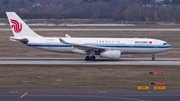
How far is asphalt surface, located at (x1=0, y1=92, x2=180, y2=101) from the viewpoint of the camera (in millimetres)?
29719

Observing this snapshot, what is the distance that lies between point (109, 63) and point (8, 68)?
1006 centimetres

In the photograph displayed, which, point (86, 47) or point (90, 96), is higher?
point (86, 47)

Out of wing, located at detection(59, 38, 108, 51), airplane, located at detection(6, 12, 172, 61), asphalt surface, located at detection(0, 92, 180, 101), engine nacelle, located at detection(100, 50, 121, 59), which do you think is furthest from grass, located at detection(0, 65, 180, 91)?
airplane, located at detection(6, 12, 172, 61)

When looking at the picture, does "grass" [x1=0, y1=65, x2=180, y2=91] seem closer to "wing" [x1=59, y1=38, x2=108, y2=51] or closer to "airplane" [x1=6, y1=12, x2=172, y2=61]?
"wing" [x1=59, y1=38, x2=108, y2=51]

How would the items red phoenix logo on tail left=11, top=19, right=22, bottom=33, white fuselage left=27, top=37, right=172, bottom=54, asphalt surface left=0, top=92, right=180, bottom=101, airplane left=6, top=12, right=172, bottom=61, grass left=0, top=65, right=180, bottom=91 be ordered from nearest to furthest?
asphalt surface left=0, top=92, right=180, bottom=101, grass left=0, top=65, right=180, bottom=91, airplane left=6, top=12, right=172, bottom=61, white fuselage left=27, top=37, right=172, bottom=54, red phoenix logo on tail left=11, top=19, right=22, bottom=33

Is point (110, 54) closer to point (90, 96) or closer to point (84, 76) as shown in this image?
point (84, 76)

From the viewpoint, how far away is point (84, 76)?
135 ft

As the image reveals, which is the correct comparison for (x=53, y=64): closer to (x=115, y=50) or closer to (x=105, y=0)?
(x=115, y=50)

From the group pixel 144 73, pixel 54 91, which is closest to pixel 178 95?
pixel 54 91

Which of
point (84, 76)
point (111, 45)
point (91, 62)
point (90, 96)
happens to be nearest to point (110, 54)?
point (111, 45)

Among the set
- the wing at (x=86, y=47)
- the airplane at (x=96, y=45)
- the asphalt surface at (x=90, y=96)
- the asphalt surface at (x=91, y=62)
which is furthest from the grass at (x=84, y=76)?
the airplane at (x=96, y=45)

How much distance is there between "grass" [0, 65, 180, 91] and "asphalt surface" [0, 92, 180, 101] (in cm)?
221

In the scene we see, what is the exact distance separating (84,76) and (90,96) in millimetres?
10297

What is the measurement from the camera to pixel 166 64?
49594 mm
